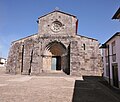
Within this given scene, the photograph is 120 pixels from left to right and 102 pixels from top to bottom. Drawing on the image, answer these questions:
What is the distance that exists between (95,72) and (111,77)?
431 inches

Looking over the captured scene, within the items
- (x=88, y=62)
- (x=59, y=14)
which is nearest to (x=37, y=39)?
(x=59, y=14)

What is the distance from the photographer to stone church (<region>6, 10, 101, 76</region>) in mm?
23984

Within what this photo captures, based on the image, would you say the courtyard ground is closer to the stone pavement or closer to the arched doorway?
the stone pavement

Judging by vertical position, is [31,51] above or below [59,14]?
below

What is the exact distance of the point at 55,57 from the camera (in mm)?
26594

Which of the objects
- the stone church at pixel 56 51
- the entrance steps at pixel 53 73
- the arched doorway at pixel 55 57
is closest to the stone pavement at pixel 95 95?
the stone church at pixel 56 51

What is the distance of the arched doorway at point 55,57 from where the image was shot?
2502cm

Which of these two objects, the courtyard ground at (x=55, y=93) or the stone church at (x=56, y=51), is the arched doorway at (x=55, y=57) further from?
the courtyard ground at (x=55, y=93)

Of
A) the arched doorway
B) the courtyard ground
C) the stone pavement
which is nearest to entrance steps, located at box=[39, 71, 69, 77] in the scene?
the arched doorway

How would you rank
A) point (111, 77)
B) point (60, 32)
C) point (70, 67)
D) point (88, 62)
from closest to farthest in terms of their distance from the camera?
point (111, 77) → point (70, 67) → point (88, 62) → point (60, 32)

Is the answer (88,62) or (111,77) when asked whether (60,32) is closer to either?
(88,62)

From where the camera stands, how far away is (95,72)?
24.1m

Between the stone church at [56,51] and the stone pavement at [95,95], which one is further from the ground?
the stone church at [56,51]

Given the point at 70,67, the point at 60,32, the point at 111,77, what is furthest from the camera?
the point at 60,32
